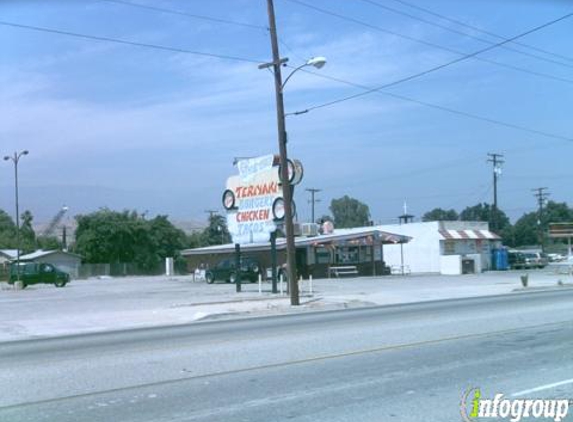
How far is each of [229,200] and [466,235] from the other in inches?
1324

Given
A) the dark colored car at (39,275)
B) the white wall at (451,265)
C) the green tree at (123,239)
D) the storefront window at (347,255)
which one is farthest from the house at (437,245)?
the green tree at (123,239)

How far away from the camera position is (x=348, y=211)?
6260 inches

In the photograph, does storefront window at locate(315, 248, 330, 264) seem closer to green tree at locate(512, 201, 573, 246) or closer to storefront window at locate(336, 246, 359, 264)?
storefront window at locate(336, 246, 359, 264)

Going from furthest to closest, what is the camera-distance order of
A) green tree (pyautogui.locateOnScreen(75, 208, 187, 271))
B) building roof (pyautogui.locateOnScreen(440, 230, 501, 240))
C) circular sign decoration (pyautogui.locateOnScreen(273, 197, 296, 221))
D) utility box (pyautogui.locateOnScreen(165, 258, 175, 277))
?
green tree (pyautogui.locateOnScreen(75, 208, 187, 271)), utility box (pyautogui.locateOnScreen(165, 258, 175, 277)), building roof (pyautogui.locateOnScreen(440, 230, 501, 240)), circular sign decoration (pyautogui.locateOnScreen(273, 197, 296, 221))

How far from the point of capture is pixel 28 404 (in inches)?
360

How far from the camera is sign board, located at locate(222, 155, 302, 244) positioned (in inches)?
1394

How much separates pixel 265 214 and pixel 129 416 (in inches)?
1085

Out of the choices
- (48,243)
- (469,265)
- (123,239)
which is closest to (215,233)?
(48,243)

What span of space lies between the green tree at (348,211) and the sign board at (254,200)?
119925 mm

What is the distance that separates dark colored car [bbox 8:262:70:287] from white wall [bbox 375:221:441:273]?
101ft

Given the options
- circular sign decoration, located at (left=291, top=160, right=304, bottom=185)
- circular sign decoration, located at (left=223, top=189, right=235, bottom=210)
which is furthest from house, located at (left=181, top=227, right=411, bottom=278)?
circular sign decoration, located at (left=291, top=160, right=304, bottom=185)

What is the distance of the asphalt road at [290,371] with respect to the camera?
8531mm

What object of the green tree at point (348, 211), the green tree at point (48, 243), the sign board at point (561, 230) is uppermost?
the green tree at point (348, 211)

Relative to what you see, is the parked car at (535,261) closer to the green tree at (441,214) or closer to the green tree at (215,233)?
the green tree at (215,233)
